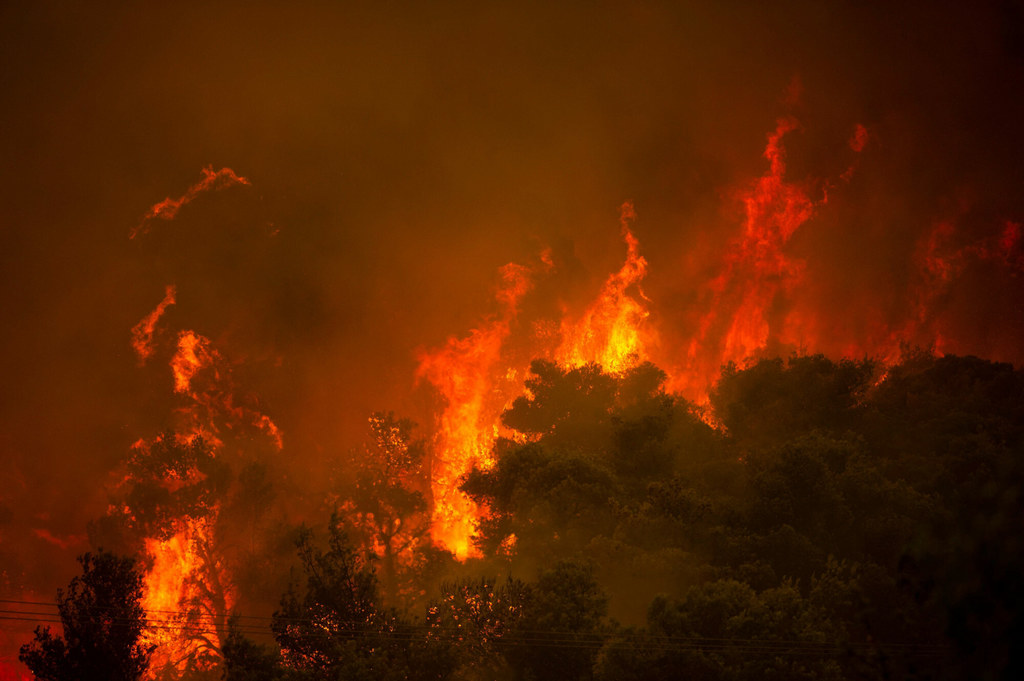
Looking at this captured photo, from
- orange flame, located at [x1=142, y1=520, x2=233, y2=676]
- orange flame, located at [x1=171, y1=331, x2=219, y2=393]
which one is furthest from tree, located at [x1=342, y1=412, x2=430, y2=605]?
orange flame, located at [x1=171, y1=331, x2=219, y2=393]

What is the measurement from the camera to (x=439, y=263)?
148ft

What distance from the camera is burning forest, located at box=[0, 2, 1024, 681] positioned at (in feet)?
111

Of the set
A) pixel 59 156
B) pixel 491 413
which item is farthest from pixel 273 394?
pixel 59 156

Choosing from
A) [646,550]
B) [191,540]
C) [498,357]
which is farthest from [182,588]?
[646,550]

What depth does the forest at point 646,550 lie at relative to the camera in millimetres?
15492

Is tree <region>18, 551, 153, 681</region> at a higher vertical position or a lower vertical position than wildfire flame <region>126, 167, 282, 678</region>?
lower

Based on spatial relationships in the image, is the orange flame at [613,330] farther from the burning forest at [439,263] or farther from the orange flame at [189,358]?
the orange flame at [189,358]

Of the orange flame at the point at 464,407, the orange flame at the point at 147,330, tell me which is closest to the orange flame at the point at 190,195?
the orange flame at the point at 147,330

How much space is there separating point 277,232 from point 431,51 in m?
14.7

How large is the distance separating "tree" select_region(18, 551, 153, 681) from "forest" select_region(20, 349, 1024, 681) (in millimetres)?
→ 54

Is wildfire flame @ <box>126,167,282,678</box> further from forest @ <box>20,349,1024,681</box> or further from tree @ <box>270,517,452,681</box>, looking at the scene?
tree @ <box>270,517,452,681</box>

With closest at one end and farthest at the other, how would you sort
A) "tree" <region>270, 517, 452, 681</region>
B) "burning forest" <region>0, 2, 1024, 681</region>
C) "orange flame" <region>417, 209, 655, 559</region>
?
"tree" <region>270, 517, 452, 681</region> → "burning forest" <region>0, 2, 1024, 681</region> → "orange flame" <region>417, 209, 655, 559</region>

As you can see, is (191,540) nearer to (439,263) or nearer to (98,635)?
(98,635)

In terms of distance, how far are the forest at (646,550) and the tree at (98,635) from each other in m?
0.05
